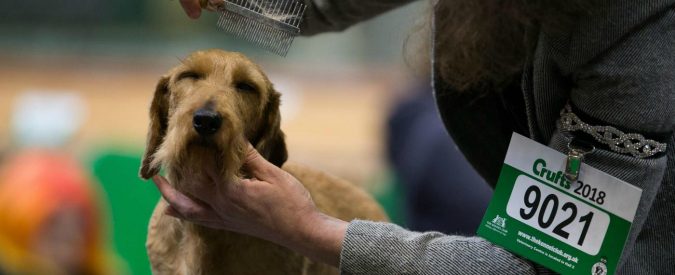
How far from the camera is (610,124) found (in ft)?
4.59

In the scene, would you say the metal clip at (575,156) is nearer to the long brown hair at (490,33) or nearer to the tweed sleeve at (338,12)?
the long brown hair at (490,33)

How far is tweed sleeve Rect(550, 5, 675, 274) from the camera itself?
4.52 ft

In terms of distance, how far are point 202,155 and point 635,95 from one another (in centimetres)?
55

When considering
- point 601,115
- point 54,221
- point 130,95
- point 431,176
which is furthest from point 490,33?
point 130,95

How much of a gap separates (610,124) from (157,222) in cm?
70

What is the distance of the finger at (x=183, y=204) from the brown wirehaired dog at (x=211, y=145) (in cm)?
1

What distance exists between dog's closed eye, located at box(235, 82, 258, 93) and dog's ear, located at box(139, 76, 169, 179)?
0.10 m

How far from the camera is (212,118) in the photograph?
4.40ft

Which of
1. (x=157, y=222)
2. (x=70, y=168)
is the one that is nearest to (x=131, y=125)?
(x=70, y=168)

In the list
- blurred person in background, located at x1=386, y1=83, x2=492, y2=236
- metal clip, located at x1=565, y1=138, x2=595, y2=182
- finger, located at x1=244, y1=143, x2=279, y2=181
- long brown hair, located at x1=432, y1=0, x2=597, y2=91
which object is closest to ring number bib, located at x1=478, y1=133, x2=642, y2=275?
metal clip, located at x1=565, y1=138, x2=595, y2=182

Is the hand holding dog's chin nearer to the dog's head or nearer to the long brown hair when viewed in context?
the dog's head

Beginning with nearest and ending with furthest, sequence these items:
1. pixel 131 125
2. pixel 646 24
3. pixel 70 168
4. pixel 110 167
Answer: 1. pixel 646 24
2. pixel 70 168
3. pixel 110 167
4. pixel 131 125

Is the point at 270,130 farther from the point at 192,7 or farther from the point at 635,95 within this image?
the point at 635,95

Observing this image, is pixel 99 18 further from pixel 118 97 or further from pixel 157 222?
pixel 157 222
